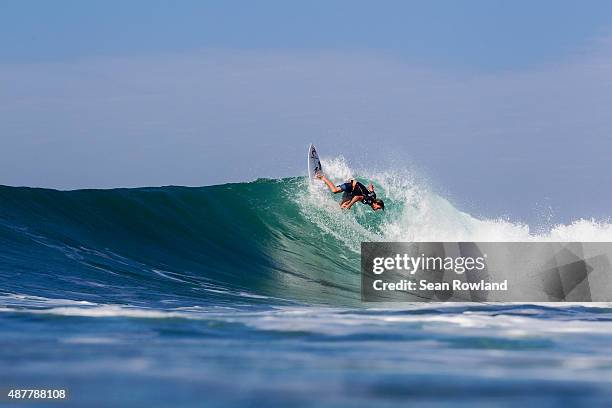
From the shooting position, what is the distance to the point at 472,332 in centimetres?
720

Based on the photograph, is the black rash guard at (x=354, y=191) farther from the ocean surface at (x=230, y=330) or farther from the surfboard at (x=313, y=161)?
the surfboard at (x=313, y=161)

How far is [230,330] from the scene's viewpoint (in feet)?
23.6

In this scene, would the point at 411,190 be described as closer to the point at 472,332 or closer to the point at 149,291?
the point at 149,291

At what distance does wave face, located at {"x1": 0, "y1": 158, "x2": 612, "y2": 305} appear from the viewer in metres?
11.7

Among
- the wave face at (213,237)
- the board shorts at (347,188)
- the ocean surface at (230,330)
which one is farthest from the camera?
the board shorts at (347,188)

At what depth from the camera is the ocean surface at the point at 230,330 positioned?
16.4ft

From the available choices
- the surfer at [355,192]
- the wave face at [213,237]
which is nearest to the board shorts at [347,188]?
the surfer at [355,192]

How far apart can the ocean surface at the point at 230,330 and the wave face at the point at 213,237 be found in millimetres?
64

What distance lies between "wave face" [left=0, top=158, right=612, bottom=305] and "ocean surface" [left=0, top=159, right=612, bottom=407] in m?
0.06

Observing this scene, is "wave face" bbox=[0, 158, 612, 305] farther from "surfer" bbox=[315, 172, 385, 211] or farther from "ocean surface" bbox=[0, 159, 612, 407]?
"surfer" bbox=[315, 172, 385, 211]

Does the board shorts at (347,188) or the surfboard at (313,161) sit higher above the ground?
the surfboard at (313,161)

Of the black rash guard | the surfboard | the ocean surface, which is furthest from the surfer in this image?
the surfboard

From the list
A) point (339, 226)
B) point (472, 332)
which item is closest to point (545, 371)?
point (472, 332)

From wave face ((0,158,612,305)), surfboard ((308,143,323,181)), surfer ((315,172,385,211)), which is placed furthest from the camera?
surfboard ((308,143,323,181))
